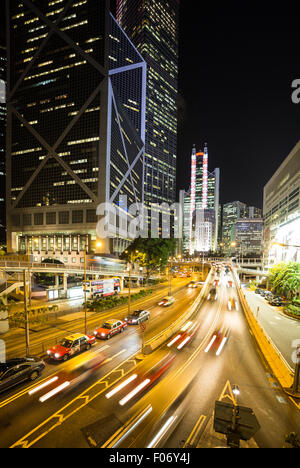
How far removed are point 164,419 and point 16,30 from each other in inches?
5933

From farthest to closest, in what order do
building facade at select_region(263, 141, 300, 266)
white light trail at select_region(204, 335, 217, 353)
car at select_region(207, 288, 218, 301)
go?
building facade at select_region(263, 141, 300, 266) → car at select_region(207, 288, 218, 301) → white light trail at select_region(204, 335, 217, 353)

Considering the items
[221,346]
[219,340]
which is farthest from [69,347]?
[219,340]

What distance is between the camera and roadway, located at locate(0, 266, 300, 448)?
904cm

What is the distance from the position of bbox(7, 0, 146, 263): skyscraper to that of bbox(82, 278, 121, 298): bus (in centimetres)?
3819

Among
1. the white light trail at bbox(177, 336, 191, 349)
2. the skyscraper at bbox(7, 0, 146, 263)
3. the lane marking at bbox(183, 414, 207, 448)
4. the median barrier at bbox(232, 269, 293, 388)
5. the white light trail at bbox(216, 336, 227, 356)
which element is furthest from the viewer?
the skyscraper at bbox(7, 0, 146, 263)

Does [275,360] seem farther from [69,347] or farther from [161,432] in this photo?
[69,347]

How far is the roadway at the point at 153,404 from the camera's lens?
904cm

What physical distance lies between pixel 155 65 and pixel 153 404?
239168mm

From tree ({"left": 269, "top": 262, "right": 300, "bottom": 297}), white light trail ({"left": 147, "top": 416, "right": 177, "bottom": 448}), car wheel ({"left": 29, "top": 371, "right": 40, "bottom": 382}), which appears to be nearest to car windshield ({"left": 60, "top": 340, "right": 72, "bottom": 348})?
car wheel ({"left": 29, "top": 371, "right": 40, "bottom": 382})

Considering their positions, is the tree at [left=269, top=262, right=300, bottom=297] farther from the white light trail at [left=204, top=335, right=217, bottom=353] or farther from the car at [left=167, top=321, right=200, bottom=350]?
the white light trail at [left=204, top=335, right=217, bottom=353]

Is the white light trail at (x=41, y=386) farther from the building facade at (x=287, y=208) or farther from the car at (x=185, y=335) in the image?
the building facade at (x=287, y=208)

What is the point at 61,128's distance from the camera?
84812 millimetres

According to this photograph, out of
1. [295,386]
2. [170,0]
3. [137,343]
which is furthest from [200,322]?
[170,0]

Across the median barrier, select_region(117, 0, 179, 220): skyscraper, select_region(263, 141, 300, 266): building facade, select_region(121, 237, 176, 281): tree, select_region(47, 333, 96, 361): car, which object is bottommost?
the median barrier
